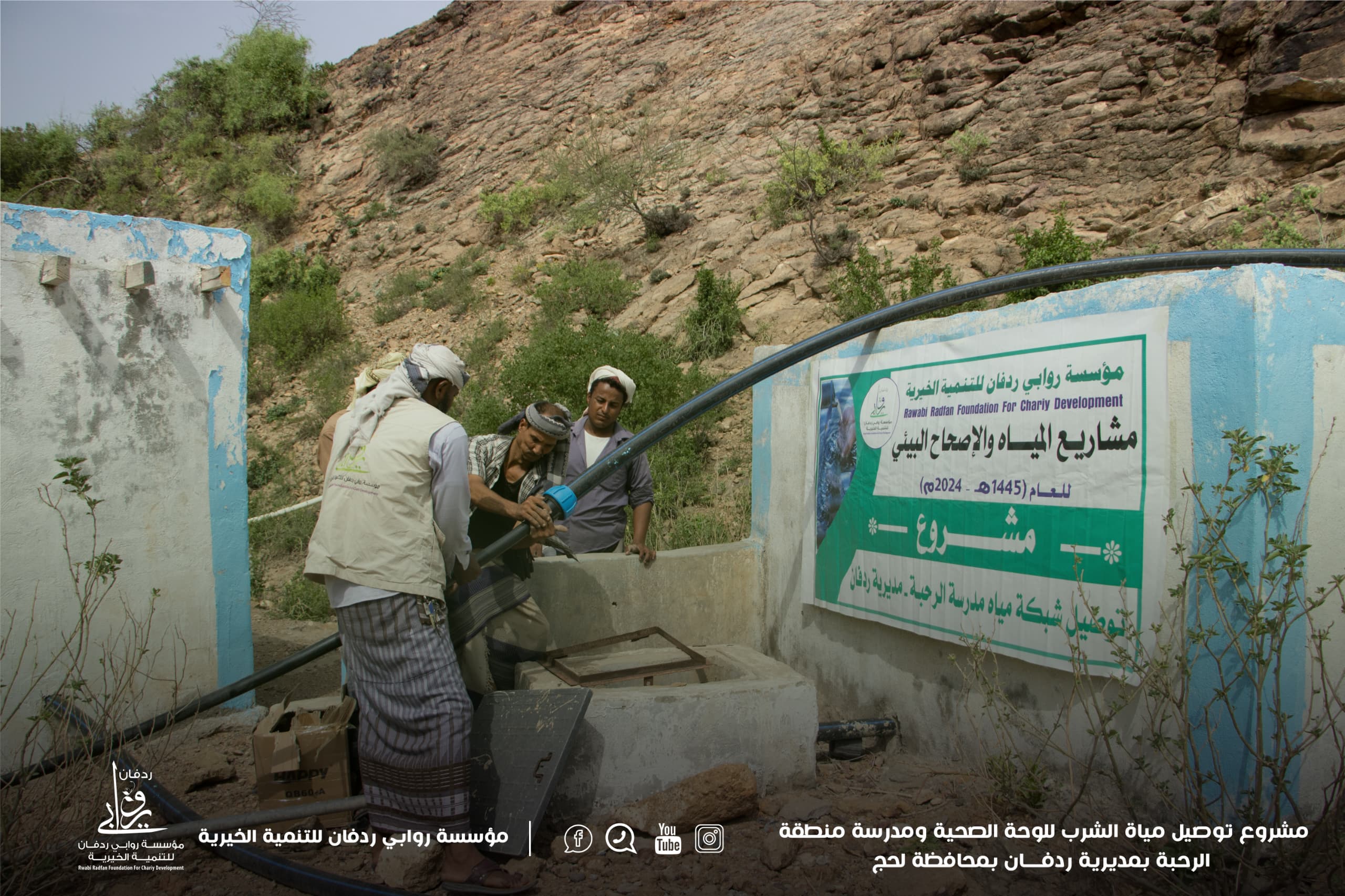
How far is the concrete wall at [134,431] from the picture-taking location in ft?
13.0

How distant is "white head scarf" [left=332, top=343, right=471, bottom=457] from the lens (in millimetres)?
3049

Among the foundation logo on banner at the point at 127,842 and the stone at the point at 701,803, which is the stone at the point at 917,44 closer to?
the stone at the point at 701,803

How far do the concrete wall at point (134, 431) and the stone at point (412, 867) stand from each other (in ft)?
6.64

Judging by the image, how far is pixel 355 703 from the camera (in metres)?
3.53

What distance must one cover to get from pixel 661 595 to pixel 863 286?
19.9 ft

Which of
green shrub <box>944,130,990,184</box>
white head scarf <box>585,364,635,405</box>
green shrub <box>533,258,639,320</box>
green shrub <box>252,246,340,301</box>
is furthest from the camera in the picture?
green shrub <box>252,246,340,301</box>

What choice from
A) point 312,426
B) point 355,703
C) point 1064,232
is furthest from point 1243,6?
point 312,426

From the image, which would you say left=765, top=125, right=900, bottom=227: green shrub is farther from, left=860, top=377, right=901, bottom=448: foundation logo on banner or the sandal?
the sandal

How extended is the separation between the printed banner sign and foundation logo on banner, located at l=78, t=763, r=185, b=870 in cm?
317

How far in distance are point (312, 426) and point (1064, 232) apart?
11599 millimetres

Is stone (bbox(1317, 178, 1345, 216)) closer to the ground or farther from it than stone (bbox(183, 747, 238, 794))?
farther from it

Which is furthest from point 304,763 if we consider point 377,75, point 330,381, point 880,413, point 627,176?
point 377,75

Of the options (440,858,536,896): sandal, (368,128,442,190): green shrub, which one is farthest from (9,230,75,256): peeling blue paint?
(368,128,442,190): green shrub

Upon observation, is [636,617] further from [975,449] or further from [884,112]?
[884,112]
